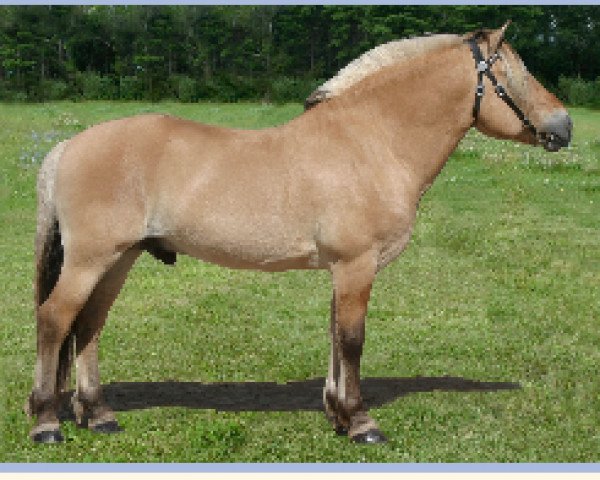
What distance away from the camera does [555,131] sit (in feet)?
23.4

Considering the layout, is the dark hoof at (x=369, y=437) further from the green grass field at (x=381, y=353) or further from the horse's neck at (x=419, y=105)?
the horse's neck at (x=419, y=105)

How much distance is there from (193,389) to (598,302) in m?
5.84

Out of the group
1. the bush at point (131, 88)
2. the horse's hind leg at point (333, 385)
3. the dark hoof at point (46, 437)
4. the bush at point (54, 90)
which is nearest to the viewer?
the dark hoof at point (46, 437)

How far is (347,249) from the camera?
6.61m

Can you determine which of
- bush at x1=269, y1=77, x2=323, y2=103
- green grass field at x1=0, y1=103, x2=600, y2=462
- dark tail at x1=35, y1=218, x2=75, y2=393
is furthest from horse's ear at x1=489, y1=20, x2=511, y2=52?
bush at x1=269, y1=77, x2=323, y2=103

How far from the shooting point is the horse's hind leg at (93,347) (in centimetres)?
712

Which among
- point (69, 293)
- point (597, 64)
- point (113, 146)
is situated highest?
point (113, 146)

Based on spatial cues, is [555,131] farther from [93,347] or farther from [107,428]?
[107,428]

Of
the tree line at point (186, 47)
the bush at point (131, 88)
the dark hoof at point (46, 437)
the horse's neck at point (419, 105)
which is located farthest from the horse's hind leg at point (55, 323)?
the bush at point (131, 88)

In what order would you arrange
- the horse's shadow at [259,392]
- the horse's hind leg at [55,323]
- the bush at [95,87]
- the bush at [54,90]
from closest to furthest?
the horse's hind leg at [55,323] → the horse's shadow at [259,392] → the bush at [95,87] → the bush at [54,90]

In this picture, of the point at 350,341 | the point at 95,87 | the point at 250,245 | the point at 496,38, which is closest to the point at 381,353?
the point at 350,341

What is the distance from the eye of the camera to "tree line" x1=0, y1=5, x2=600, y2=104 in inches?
803

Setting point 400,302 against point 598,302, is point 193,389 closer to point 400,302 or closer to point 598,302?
point 400,302

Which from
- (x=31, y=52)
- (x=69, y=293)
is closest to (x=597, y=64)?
(x=31, y=52)
